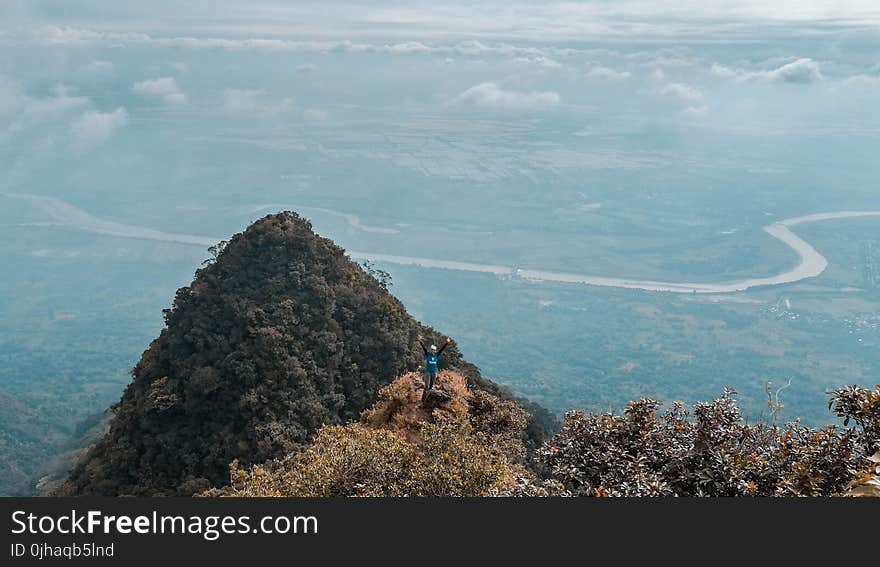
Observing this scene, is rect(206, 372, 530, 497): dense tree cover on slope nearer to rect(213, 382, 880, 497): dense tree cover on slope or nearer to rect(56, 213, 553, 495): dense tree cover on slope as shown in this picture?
rect(213, 382, 880, 497): dense tree cover on slope

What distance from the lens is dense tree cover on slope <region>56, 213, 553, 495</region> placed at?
27.1m

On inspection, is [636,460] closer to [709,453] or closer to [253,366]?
[709,453]

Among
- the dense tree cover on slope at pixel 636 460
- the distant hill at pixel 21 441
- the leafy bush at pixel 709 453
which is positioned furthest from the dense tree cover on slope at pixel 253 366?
the distant hill at pixel 21 441

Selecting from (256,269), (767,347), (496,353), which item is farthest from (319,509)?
(767,347)

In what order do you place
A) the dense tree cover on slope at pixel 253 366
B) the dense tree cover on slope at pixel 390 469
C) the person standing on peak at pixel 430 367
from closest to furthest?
the dense tree cover on slope at pixel 390 469
the person standing on peak at pixel 430 367
the dense tree cover on slope at pixel 253 366

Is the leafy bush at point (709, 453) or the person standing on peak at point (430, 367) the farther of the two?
the person standing on peak at point (430, 367)

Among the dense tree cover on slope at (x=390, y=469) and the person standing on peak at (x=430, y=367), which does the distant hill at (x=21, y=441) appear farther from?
the dense tree cover on slope at (x=390, y=469)

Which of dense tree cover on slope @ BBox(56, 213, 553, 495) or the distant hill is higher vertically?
dense tree cover on slope @ BBox(56, 213, 553, 495)

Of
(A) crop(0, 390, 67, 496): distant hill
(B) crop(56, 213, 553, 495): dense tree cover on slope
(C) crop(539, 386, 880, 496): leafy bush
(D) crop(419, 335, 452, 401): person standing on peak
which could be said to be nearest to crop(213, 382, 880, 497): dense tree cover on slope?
(C) crop(539, 386, 880, 496): leafy bush

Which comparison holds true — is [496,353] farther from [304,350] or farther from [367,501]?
[367,501]

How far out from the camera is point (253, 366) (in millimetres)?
28203

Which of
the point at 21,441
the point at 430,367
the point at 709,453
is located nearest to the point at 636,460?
the point at 709,453

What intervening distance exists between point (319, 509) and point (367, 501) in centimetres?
57

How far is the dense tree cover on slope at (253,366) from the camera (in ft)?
88.8
